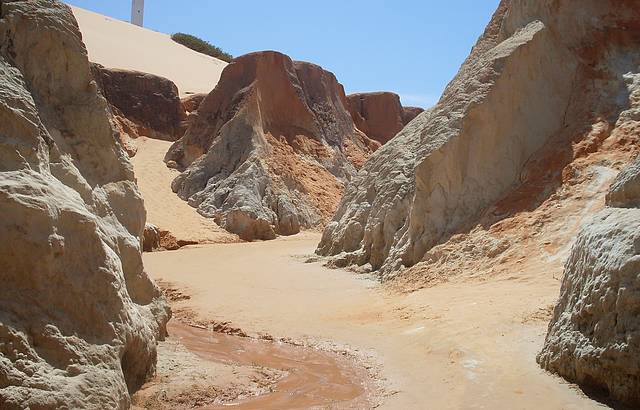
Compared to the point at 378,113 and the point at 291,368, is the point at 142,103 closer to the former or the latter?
the point at 378,113

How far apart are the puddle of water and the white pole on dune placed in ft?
258

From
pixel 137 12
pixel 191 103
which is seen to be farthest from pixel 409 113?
pixel 137 12

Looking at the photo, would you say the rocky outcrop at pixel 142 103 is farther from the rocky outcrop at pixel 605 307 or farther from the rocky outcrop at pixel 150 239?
the rocky outcrop at pixel 605 307

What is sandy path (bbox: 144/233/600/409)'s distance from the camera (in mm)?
5160

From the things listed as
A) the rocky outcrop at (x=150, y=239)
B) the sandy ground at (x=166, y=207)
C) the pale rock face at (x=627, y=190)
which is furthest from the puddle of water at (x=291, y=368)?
the sandy ground at (x=166, y=207)

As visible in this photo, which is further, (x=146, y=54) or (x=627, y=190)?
(x=146, y=54)

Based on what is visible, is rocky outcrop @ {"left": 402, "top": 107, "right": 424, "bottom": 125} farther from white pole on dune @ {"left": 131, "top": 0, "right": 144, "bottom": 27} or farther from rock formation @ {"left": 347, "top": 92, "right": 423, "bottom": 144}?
white pole on dune @ {"left": 131, "top": 0, "right": 144, "bottom": 27}

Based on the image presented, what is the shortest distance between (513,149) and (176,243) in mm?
10651

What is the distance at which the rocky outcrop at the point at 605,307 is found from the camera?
4512mm

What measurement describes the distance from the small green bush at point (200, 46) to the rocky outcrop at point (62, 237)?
2406 inches

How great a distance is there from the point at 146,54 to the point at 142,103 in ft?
81.8

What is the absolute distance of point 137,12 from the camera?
265 feet

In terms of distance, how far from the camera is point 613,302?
471cm

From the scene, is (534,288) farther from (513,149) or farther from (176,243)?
(176,243)
